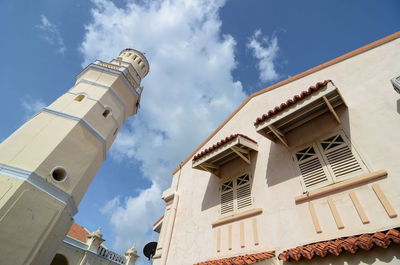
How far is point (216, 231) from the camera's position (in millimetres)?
7160

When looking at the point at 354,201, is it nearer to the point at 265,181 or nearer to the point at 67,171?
the point at 265,181

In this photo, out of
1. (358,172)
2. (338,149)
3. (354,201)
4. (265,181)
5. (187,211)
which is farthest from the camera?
(187,211)

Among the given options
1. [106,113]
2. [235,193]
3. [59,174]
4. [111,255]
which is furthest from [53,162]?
[111,255]

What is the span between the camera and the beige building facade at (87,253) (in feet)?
56.1

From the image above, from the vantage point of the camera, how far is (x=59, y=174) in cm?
1057

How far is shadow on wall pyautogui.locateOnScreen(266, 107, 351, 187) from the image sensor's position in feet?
20.2

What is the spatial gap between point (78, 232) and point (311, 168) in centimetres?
2433

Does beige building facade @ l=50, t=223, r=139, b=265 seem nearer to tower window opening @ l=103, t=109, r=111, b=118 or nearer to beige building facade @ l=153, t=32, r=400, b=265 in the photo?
tower window opening @ l=103, t=109, r=111, b=118

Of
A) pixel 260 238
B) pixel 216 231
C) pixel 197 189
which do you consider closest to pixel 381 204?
pixel 260 238

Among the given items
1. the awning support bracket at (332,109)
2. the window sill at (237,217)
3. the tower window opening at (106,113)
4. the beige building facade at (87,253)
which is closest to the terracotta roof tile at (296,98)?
the awning support bracket at (332,109)

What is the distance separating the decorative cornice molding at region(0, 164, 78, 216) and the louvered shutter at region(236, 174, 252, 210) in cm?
843

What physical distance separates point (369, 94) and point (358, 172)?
241 cm

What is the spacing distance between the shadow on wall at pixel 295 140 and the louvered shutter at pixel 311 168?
204 millimetres

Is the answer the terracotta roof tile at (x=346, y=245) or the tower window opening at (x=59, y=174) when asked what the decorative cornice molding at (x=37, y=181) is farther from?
the terracotta roof tile at (x=346, y=245)
